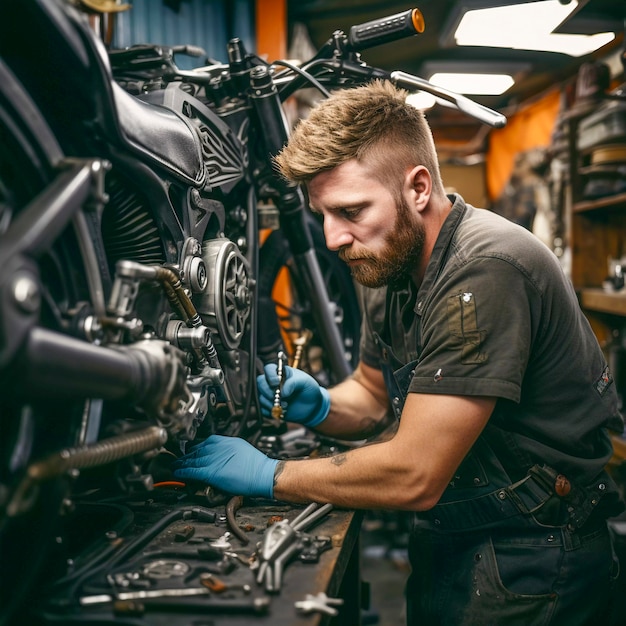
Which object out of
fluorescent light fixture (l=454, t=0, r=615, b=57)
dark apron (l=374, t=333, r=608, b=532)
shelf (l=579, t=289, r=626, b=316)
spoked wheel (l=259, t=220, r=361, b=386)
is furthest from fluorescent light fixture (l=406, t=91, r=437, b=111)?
shelf (l=579, t=289, r=626, b=316)

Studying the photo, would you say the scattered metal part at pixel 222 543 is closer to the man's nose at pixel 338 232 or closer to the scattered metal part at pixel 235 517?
the scattered metal part at pixel 235 517

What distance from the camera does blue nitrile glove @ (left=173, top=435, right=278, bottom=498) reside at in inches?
44.2

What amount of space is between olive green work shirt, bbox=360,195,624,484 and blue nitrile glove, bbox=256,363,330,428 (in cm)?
29

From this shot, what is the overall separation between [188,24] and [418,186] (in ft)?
6.16

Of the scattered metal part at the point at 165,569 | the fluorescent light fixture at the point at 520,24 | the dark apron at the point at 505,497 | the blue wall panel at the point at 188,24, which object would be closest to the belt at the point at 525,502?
the dark apron at the point at 505,497

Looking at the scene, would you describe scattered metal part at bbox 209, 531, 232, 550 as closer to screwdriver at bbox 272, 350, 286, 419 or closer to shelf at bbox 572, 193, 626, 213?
screwdriver at bbox 272, 350, 286, 419

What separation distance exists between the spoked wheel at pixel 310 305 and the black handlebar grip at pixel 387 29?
569 millimetres

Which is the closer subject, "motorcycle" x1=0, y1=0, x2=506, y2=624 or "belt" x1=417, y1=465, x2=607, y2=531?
"motorcycle" x1=0, y1=0, x2=506, y2=624

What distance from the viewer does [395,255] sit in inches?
52.2

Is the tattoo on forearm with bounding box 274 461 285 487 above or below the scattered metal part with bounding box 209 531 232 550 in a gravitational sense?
below

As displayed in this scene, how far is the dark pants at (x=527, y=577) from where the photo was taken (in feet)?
3.97

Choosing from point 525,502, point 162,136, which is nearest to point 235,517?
point 525,502

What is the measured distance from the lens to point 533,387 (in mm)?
1210

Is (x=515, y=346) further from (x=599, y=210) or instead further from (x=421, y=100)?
(x=599, y=210)
